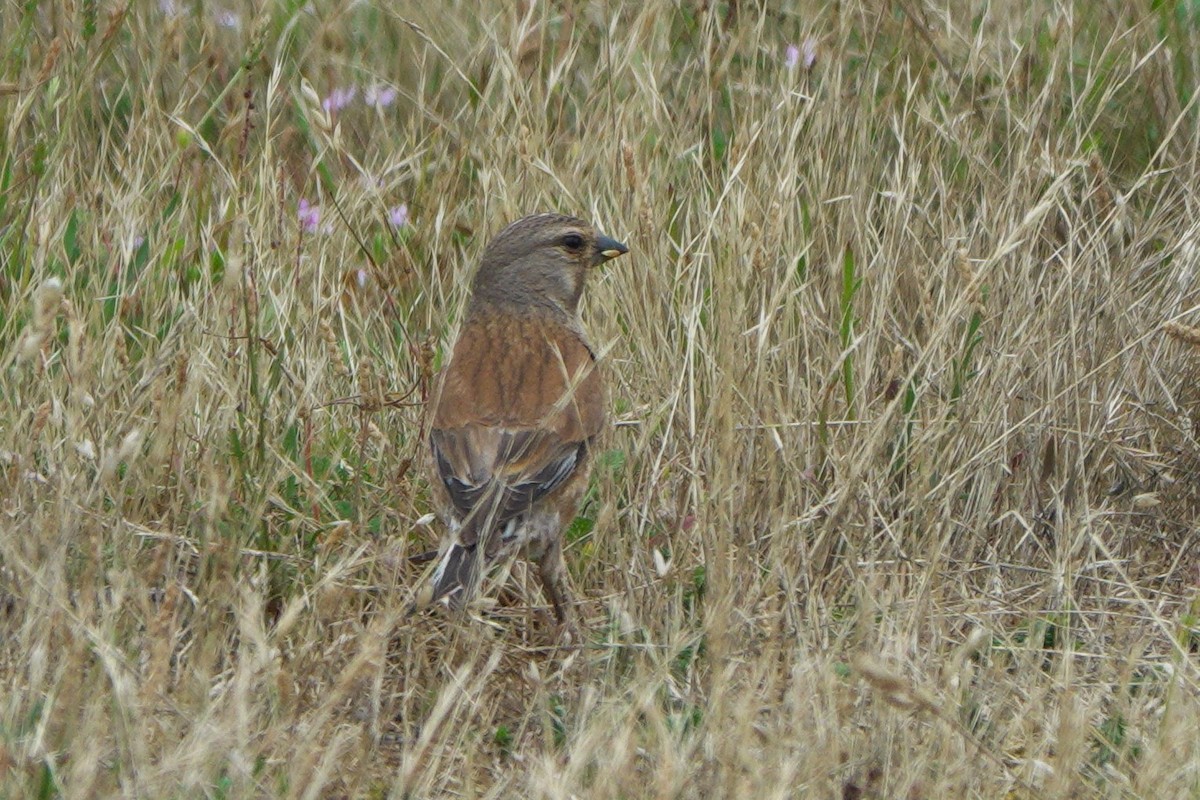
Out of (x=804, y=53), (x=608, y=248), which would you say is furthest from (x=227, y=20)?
(x=608, y=248)

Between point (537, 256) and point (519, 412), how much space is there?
2.04ft

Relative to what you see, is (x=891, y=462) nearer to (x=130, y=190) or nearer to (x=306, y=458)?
(x=306, y=458)

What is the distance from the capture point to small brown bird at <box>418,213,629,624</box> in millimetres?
4391

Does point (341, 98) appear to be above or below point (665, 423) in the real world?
above

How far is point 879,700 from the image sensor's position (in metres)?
3.49

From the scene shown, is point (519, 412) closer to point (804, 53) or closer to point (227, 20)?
point (804, 53)

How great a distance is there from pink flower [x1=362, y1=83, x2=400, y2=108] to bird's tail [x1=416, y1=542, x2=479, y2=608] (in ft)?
7.91

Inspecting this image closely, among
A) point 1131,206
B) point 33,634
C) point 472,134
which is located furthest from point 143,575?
point 1131,206

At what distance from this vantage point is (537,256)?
16.8 feet

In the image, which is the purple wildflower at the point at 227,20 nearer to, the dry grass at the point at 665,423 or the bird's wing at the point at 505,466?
the dry grass at the point at 665,423

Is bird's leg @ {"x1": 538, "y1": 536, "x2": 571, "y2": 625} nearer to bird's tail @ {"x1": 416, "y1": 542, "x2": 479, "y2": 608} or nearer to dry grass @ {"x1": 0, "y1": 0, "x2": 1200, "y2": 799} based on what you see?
dry grass @ {"x1": 0, "y1": 0, "x2": 1200, "y2": 799}

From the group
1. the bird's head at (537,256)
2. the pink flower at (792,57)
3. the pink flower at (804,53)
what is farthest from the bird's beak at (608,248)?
the pink flower at (804,53)

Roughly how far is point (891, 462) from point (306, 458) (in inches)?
55.4

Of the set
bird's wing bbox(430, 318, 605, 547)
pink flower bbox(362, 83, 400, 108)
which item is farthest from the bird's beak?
pink flower bbox(362, 83, 400, 108)
